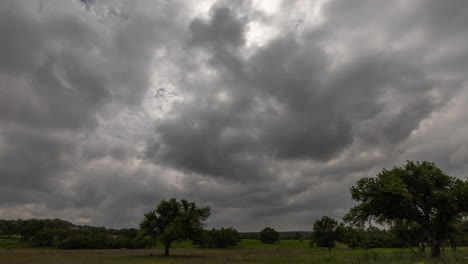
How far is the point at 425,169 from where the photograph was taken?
3600 centimetres

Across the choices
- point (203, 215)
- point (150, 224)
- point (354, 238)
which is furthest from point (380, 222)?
point (354, 238)

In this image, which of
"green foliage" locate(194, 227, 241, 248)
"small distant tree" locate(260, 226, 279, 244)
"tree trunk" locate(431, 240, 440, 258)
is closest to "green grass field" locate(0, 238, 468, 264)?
"tree trunk" locate(431, 240, 440, 258)

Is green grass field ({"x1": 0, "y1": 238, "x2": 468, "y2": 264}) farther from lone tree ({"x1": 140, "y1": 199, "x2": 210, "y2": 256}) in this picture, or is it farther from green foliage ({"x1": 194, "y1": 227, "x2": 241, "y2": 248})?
green foliage ({"x1": 194, "y1": 227, "x2": 241, "y2": 248})

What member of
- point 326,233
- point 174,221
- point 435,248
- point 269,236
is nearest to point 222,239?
point 269,236

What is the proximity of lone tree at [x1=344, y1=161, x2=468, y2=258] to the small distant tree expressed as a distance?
128 m

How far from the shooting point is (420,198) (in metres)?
35.2

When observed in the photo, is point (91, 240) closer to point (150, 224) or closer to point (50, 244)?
point (50, 244)

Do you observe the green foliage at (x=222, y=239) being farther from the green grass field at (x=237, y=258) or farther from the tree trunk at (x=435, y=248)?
the tree trunk at (x=435, y=248)

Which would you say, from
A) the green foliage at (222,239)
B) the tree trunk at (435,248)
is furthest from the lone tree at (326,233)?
the tree trunk at (435,248)

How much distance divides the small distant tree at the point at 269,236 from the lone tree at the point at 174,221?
96.8m

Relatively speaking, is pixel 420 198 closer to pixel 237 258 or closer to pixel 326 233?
pixel 237 258

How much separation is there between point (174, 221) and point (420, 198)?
5521cm

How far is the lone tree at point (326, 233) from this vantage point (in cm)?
9881

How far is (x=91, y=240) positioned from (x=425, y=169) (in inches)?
5271
